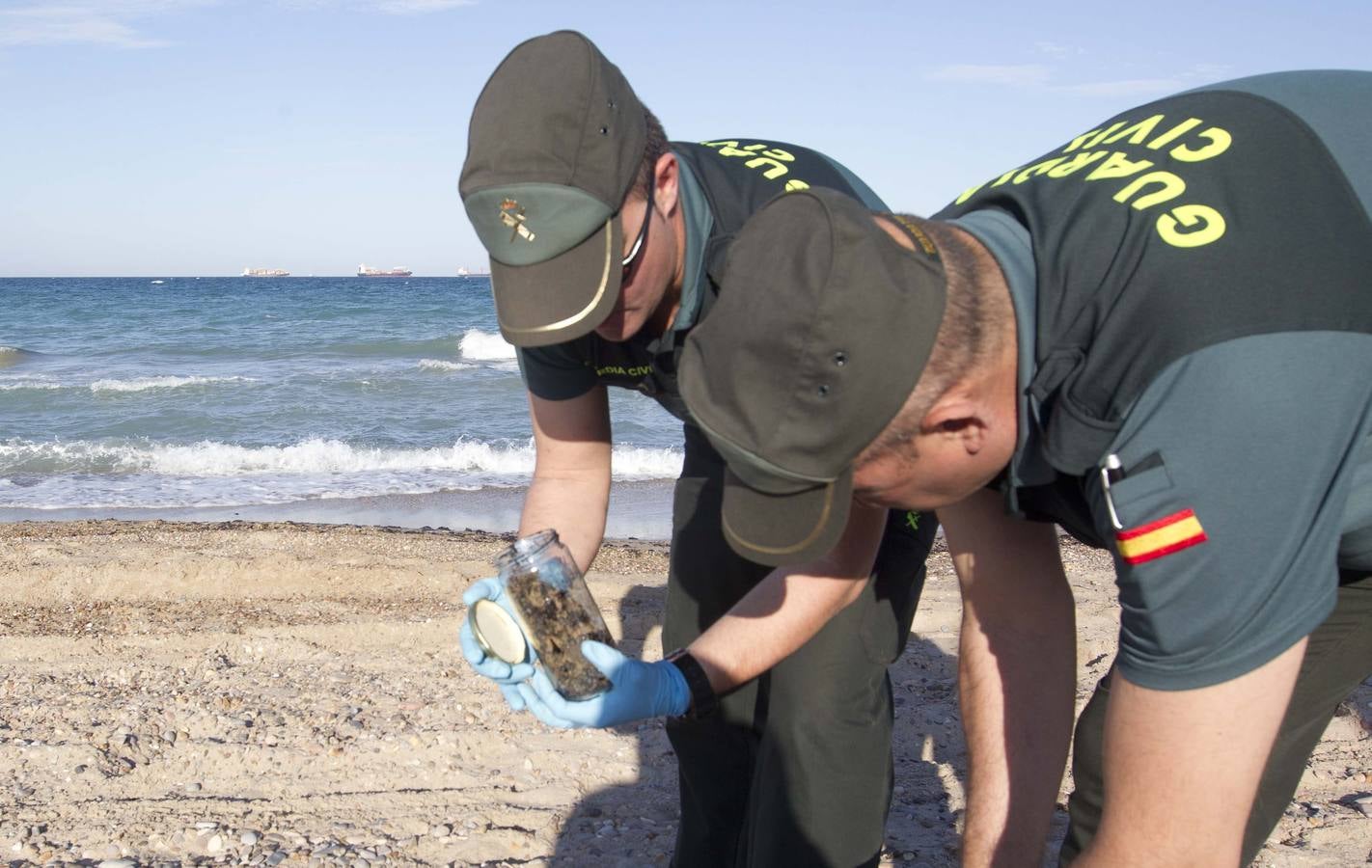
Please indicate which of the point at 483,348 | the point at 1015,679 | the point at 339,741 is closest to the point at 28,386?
the point at 483,348

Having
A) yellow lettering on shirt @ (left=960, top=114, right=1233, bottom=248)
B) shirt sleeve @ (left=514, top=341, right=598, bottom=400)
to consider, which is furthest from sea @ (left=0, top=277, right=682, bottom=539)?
yellow lettering on shirt @ (left=960, top=114, right=1233, bottom=248)

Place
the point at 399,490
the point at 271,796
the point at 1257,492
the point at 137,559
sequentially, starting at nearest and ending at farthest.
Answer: the point at 1257,492
the point at 271,796
the point at 137,559
the point at 399,490

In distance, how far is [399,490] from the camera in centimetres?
941

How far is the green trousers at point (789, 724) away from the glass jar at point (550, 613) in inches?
19.9

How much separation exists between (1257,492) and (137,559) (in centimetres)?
562

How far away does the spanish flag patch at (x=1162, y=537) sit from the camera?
135 centimetres

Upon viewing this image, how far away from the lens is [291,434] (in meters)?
11.9

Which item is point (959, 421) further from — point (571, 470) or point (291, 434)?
point (291, 434)

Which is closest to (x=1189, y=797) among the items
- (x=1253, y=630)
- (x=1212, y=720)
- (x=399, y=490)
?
(x=1212, y=720)

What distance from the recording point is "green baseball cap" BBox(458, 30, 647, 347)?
205 cm

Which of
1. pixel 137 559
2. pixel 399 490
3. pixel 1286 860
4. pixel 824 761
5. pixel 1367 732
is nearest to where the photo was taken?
pixel 824 761

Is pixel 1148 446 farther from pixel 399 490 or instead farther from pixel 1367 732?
pixel 399 490

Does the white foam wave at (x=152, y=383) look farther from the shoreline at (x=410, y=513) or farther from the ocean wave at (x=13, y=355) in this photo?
the shoreline at (x=410, y=513)

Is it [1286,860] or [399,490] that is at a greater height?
[1286,860]
